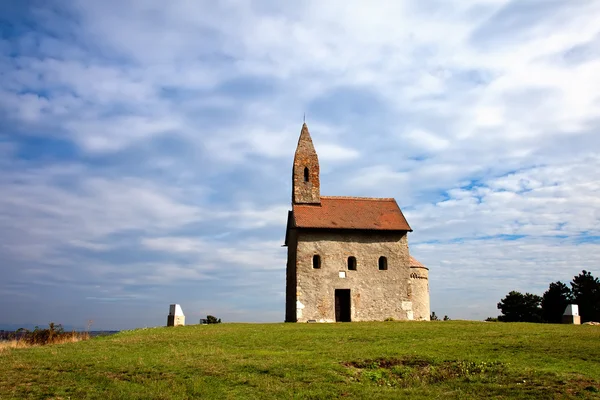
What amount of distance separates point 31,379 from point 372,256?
22972 millimetres

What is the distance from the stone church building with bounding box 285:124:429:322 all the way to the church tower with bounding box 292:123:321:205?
0.07 metres

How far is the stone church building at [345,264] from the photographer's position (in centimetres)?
3186

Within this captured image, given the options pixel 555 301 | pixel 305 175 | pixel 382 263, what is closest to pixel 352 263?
pixel 382 263

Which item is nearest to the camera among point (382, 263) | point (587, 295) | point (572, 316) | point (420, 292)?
point (572, 316)

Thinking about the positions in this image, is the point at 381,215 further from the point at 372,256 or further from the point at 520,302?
the point at 520,302

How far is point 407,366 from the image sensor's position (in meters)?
14.5

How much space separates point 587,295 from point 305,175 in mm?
29354

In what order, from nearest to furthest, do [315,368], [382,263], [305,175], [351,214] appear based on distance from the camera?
1. [315,368]
2. [382,263]
3. [351,214]
4. [305,175]

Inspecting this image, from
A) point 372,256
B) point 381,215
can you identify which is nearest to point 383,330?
point 372,256

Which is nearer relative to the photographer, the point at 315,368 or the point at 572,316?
the point at 315,368

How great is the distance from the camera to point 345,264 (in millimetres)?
32594

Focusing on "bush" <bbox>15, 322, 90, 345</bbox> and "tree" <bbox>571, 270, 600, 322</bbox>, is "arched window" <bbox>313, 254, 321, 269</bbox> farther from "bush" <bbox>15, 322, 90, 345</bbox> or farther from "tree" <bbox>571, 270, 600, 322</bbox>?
"tree" <bbox>571, 270, 600, 322</bbox>

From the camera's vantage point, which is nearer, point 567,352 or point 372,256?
point 567,352

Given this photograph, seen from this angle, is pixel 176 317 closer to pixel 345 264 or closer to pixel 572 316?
pixel 345 264
